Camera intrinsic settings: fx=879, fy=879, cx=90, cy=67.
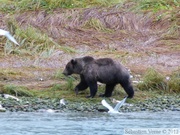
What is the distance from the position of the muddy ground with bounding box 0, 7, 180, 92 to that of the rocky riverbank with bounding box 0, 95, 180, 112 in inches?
74.6

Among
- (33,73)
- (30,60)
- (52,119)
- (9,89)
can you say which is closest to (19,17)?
(30,60)

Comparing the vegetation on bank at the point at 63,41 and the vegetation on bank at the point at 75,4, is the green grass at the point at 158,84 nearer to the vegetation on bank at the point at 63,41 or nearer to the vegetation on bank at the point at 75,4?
the vegetation on bank at the point at 63,41

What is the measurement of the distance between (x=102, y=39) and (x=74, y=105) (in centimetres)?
589

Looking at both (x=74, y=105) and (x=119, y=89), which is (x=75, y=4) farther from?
(x=74, y=105)

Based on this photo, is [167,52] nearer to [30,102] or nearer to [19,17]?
[19,17]

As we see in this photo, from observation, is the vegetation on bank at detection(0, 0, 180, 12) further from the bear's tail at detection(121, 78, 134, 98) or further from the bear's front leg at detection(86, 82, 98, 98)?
the bear's tail at detection(121, 78, 134, 98)

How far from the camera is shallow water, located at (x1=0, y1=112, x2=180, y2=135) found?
40.2 ft

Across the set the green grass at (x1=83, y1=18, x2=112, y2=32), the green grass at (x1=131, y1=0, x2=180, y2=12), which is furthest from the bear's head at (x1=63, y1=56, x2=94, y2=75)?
the green grass at (x1=131, y1=0, x2=180, y2=12)

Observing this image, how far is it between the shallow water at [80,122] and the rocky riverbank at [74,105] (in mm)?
300

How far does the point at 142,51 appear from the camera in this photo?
63.2ft

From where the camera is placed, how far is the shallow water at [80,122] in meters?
12.3

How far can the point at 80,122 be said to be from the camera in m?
13.0

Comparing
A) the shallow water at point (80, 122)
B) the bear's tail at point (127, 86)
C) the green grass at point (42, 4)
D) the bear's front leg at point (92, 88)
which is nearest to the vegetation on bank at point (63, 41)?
the green grass at point (42, 4)

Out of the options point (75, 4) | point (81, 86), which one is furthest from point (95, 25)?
point (81, 86)
